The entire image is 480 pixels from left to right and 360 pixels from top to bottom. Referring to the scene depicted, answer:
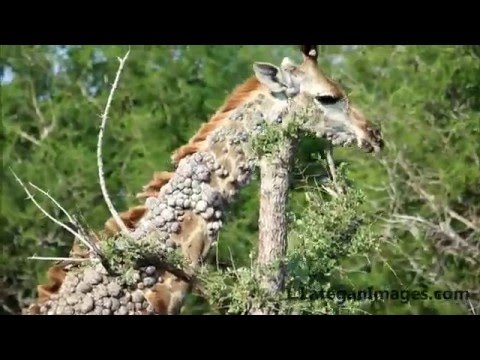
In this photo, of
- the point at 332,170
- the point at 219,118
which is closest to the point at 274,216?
the point at 332,170

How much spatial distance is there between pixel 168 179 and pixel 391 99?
2267 mm

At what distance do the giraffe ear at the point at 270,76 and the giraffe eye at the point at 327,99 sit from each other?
13 centimetres

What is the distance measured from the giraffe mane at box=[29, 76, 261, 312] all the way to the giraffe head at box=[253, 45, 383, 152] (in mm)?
91

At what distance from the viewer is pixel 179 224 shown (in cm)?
390

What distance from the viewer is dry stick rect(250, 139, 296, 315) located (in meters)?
3.78

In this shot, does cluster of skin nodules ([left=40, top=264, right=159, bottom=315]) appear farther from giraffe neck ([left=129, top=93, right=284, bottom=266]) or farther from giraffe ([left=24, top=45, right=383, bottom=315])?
giraffe neck ([left=129, top=93, right=284, bottom=266])

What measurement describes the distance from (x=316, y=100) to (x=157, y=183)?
2.04 ft

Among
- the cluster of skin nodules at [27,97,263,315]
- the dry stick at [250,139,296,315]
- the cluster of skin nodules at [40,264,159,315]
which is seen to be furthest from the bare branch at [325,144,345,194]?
the cluster of skin nodules at [40,264,159,315]

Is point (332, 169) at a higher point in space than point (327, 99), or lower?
lower

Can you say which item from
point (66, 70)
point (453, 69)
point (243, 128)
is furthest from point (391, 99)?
point (243, 128)

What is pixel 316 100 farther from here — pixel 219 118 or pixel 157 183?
pixel 157 183
